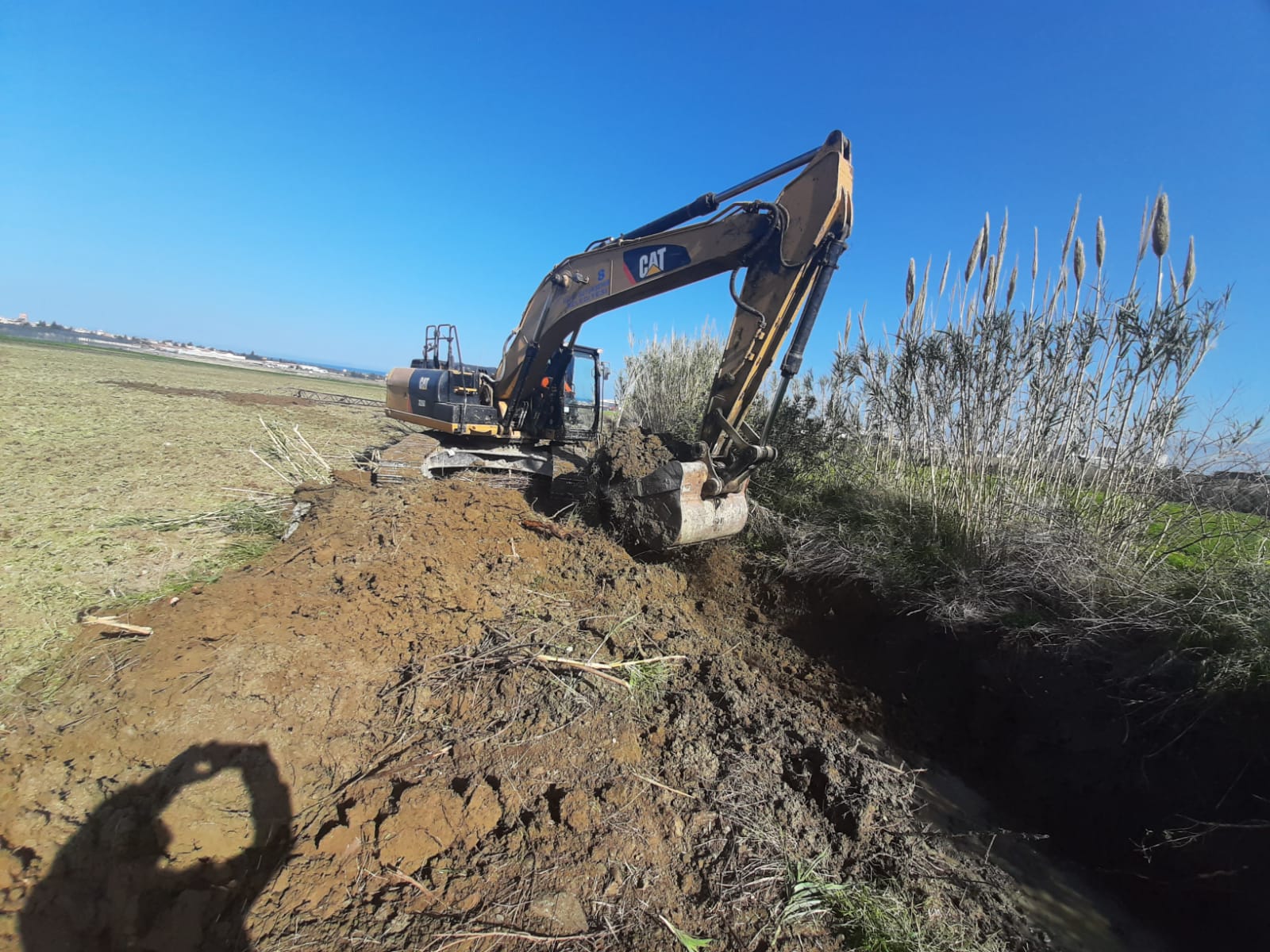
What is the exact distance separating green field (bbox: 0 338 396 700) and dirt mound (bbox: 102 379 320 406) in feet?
11.1

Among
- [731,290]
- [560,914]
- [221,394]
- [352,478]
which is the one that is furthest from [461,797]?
[221,394]

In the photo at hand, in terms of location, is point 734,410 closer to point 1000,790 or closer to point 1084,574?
point 1084,574

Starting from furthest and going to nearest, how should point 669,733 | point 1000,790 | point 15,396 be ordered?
point 15,396 → point 1000,790 → point 669,733

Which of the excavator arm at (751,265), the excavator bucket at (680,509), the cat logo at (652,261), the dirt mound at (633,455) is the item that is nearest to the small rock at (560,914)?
the excavator bucket at (680,509)

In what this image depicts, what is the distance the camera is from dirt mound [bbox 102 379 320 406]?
60.6ft

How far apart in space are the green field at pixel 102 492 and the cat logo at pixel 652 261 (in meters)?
4.52

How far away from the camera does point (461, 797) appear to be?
7.95ft

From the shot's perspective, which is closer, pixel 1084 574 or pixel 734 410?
pixel 1084 574

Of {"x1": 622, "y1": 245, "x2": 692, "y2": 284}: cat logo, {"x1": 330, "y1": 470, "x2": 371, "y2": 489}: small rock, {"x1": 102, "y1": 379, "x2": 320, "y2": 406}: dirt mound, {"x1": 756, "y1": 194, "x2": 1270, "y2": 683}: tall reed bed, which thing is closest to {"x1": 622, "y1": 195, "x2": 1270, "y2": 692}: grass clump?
{"x1": 756, "y1": 194, "x2": 1270, "y2": 683}: tall reed bed

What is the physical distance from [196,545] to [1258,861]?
286 inches

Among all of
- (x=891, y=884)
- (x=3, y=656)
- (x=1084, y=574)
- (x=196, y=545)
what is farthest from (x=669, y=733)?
(x=196, y=545)

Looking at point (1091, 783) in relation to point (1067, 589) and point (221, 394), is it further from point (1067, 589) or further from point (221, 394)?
point (221, 394)

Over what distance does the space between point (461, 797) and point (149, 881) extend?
3.92ft

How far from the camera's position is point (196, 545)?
497 cm
